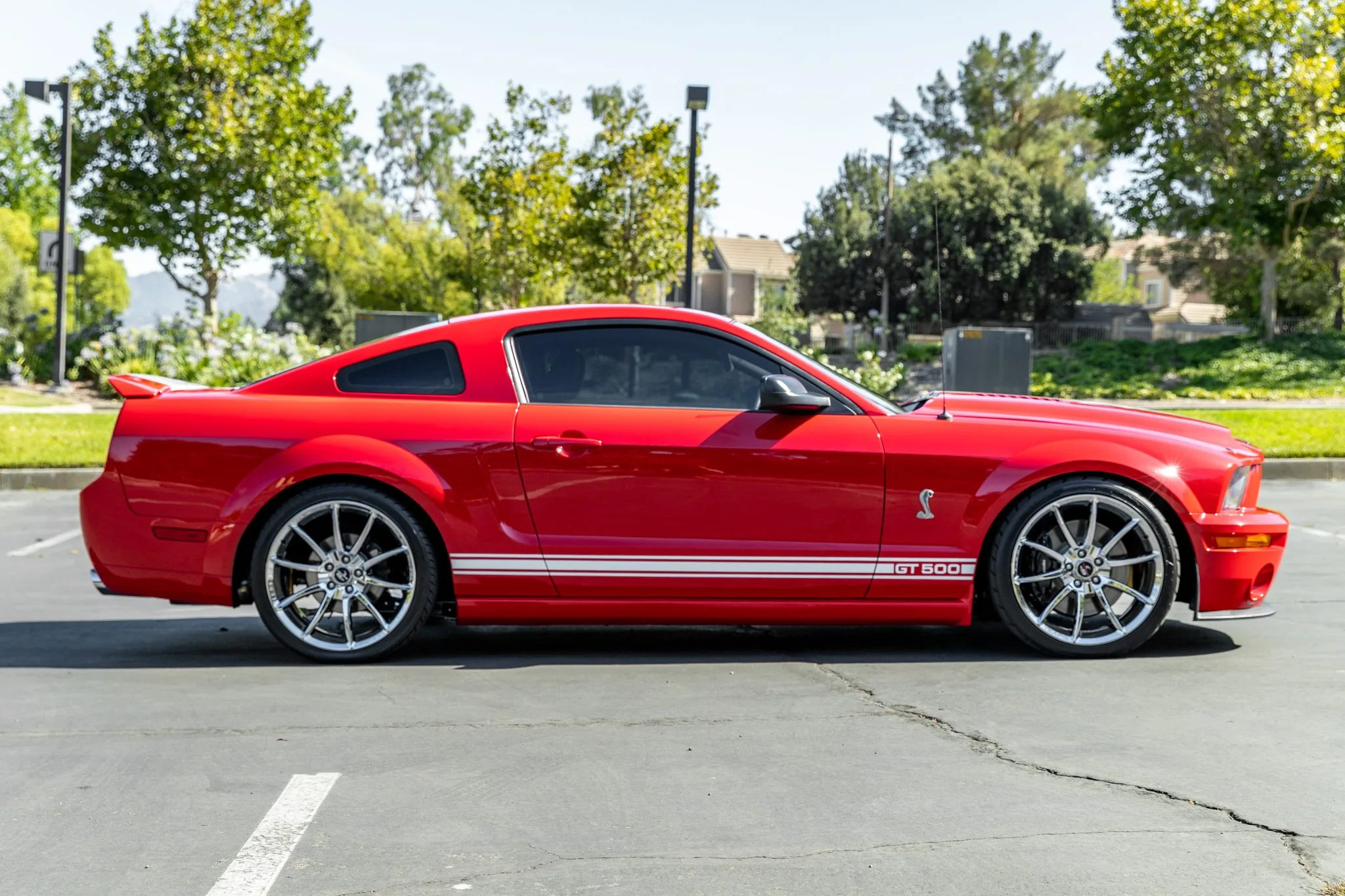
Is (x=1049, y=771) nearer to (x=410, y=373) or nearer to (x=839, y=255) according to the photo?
(x=410, y=373)

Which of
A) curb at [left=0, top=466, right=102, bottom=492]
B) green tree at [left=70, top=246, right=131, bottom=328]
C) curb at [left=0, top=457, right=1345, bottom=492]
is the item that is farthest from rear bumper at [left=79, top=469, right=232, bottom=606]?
green tree at [left=70, top=246, right=131, bottom=328]

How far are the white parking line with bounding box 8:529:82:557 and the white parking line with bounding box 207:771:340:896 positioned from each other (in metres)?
5.97

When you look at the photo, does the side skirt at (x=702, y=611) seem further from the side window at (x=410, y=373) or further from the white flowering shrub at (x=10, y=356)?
the white flowering shrub at (x=10, y=356)

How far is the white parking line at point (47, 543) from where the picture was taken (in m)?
9.08

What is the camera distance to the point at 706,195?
1166 inches

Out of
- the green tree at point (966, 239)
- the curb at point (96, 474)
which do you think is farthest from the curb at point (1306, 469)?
the green tree at point (966, 239)

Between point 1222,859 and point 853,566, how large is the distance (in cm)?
235

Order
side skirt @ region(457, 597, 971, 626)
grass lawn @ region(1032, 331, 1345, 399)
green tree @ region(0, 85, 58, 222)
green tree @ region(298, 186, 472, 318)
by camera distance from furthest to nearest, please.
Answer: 1. green tree @ region(0, 85, 58, 222)
2. green tree @ region(298, 186, 472, 318)
3. grass lawn @ region(1032, 331, 1345, 399)
4. side skirt @ region(457, 597, 971, 626)

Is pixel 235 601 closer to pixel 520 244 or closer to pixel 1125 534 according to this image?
pixel 1125 534

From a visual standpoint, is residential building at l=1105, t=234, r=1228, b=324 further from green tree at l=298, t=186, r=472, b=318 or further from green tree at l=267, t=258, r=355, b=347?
green tree at l=267, t=258, r=355, b=347

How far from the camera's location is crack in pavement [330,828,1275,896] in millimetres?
3154

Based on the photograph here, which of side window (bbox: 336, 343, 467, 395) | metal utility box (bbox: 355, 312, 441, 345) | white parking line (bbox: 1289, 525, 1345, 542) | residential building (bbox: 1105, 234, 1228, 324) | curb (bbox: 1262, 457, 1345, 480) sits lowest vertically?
white parking line (bbox: 1289, 525, 1345, 542)

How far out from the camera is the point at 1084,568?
219 inches

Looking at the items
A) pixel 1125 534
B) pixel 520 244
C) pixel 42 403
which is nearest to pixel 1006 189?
pixel 520 244
